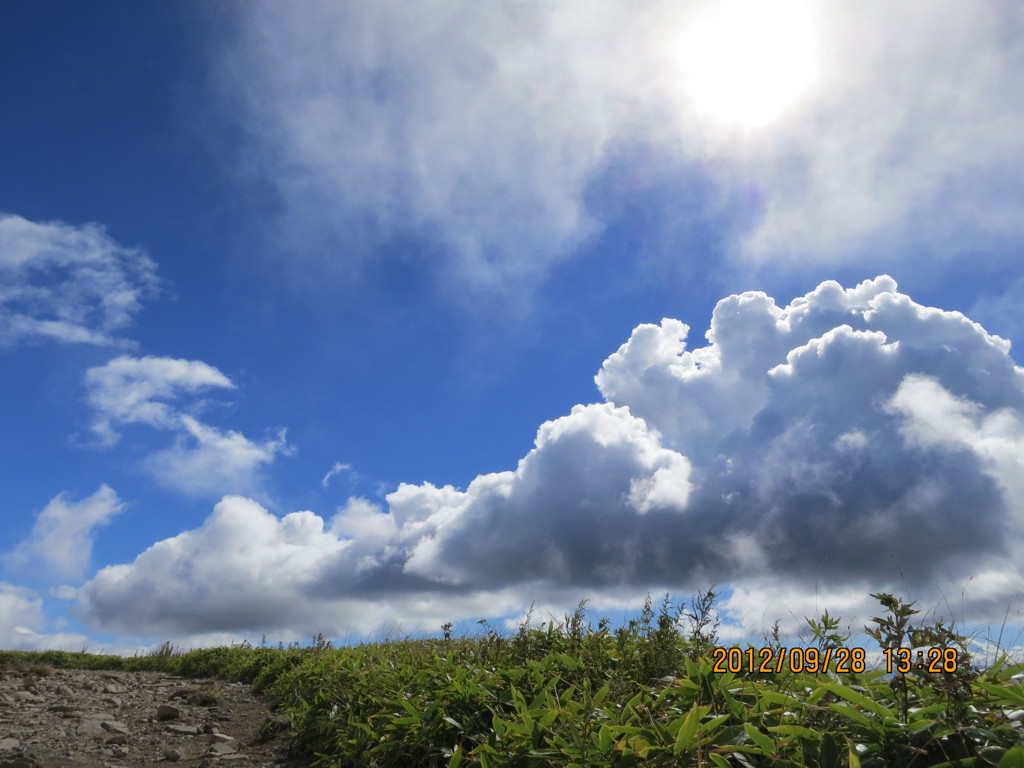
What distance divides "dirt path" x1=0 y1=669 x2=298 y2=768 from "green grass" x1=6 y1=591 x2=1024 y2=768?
2.14ft

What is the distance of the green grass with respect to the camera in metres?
2.66

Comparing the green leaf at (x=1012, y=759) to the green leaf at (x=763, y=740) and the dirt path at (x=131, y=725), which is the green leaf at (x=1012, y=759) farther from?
the dirt path at (x=131, y=725)

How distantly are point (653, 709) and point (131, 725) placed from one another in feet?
26.2

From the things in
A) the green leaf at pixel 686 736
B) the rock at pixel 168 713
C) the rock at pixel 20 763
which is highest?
the green leaf at pixel 686 736

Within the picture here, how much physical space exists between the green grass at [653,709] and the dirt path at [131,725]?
2.14ft

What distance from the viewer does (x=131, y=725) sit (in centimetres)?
834

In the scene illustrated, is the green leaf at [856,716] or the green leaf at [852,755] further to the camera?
the green leaf at [856,716]

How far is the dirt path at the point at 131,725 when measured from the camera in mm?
6703
